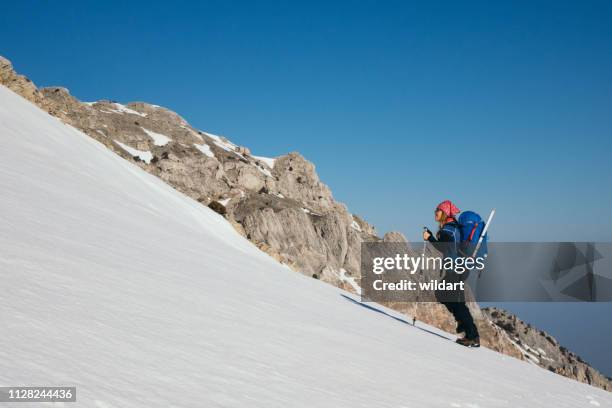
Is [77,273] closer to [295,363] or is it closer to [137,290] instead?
[137,290]

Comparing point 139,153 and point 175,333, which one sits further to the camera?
point 139,153

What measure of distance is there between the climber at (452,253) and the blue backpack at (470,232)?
116 millimetres

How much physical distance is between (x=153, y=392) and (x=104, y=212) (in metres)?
7.25

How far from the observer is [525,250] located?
1022 inches

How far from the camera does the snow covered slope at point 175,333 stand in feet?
10.1

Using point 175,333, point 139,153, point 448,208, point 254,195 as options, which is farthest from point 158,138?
point 175,333

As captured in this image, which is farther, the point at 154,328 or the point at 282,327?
the point at 282,327

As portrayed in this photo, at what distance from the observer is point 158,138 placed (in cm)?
10050

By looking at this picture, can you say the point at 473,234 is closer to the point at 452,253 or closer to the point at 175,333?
the point at 452,253

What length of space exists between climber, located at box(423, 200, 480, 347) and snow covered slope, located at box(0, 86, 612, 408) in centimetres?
75

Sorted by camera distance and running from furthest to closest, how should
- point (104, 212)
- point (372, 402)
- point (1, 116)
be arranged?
point (1, 116), point (104, 212), point (372, 402)

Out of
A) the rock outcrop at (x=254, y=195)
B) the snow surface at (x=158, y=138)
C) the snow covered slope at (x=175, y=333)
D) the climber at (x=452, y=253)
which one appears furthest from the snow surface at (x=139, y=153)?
the climber at (x=452, y=253)

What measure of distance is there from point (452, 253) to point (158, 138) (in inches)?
3883

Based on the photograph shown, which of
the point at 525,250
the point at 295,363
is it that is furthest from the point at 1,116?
the point at 525,250
